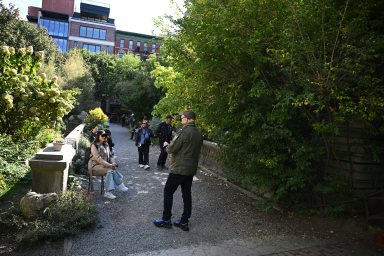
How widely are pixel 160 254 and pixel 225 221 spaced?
1764mm

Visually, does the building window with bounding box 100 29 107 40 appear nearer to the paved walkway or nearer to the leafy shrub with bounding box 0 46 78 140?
the leafy shrub with bounding box 0 46 78 140

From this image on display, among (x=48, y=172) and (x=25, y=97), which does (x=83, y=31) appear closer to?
(x=25, y=97)

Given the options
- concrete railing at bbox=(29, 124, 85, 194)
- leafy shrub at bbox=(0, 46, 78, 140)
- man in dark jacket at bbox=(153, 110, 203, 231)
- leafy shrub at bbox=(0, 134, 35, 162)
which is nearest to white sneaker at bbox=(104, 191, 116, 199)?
concrete railing at bbox=(29, 124, 85, 194)

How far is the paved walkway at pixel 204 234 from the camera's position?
4371 mm

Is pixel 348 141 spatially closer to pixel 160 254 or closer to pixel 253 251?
pixel 253 251

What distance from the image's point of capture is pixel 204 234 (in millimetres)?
5000

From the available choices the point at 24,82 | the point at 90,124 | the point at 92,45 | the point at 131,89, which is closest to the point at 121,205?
the point at 24,82

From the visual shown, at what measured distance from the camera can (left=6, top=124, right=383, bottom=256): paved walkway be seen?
4.37 meters

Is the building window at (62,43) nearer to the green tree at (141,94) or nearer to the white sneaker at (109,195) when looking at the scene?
the green tree at (141,94)

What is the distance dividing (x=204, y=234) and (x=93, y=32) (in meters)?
60.8

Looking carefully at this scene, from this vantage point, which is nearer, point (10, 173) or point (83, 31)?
point (10, 173)

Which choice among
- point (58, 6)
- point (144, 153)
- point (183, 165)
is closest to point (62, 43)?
point (58, 6)

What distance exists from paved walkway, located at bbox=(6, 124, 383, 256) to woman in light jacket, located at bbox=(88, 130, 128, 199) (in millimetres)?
286

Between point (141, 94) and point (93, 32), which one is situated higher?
point (93, 32)
